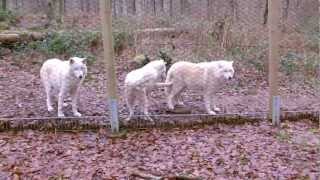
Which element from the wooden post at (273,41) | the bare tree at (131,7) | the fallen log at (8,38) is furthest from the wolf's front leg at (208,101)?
the fallen log at (8,38)

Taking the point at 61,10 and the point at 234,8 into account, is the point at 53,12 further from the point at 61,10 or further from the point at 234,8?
the point at 234,8

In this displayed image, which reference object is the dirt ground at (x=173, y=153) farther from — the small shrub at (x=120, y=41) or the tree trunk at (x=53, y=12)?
the tree trunk at (x=53, y=12)

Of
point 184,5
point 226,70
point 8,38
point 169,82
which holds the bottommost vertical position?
point 169,82

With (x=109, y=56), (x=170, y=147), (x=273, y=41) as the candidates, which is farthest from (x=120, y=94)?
(x=273, y=41)

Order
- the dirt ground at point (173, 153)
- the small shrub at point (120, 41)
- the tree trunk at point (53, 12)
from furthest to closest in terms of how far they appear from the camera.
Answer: the tree trunk at point (53, 12) → the small shrub at point (120, 41) → the dirt ground at point (173, 153)

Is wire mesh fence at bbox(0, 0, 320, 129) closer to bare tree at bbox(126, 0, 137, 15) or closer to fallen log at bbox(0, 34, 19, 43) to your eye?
bare tree at bbox(126, 0, 137, 15)

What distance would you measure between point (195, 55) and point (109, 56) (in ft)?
7.55

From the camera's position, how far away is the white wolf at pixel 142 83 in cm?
486

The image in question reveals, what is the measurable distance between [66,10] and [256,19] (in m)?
5.93

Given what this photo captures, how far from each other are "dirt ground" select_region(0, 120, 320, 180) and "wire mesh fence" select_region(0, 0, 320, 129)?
544 mm

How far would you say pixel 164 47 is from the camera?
24.1ft

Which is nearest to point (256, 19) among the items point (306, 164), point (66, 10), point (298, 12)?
point (298, 12)

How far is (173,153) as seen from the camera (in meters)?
4.32

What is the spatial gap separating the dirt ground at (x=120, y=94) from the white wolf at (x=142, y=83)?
330 mm
